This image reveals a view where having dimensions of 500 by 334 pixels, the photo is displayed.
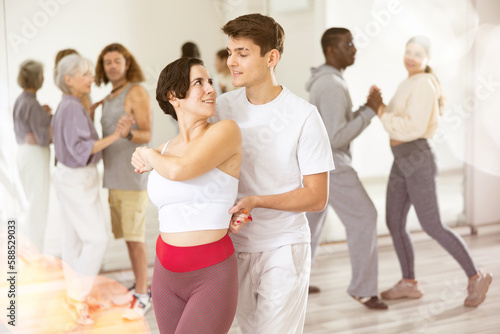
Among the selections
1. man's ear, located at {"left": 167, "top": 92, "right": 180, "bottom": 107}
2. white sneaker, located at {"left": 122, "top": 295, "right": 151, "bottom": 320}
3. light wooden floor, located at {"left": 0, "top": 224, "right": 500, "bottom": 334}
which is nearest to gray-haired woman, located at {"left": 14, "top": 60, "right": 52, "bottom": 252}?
light wooden floor, located at {"left": 0, "top": 224, "right": 500, "bottom": 334}

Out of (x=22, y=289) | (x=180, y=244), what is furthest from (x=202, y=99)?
(x=22, y=289)

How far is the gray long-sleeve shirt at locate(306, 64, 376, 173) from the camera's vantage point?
9.92 feet

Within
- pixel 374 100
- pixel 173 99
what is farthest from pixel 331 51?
pixel 173 99

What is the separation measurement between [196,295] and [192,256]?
11 cm

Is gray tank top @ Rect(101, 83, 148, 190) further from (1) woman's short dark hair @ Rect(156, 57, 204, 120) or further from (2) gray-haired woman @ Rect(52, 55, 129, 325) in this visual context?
(1) woman's short dark hair @ Rect(156, 57, 204, 120)

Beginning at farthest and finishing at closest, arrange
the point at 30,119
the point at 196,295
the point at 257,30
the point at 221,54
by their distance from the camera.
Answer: the point at 221,54, the point at 30,119, the point at 257,30, the point at 196,295

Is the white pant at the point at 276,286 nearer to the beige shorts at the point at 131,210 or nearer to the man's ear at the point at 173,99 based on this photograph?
the man's ear at the point at 173,99

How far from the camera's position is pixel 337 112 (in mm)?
3041

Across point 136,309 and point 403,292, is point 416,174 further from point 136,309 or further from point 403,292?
point 136,309

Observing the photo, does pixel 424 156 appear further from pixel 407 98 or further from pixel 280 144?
pixel 280 144

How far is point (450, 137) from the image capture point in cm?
482

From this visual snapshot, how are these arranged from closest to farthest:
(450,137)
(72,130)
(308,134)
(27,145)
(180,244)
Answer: (180,244), (308,134), (72,130), (27,145), (450,137)

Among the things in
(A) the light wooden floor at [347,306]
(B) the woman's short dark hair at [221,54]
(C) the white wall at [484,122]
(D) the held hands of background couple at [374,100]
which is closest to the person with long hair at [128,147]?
(A) the light wooden floor at [347,306]

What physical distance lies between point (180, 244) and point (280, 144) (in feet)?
1.43
